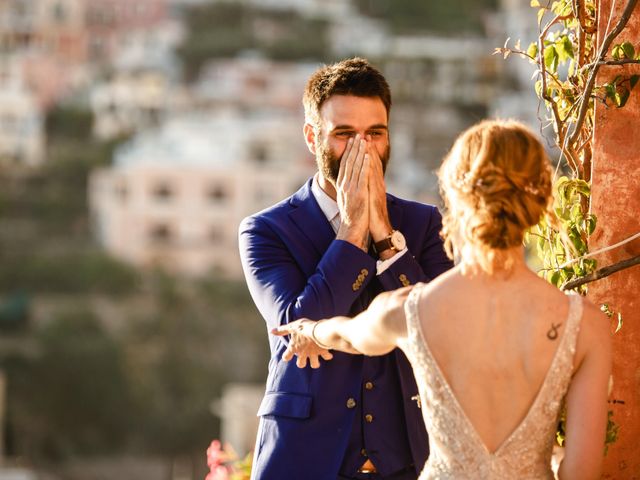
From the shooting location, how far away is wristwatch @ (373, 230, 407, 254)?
2096 millimetres

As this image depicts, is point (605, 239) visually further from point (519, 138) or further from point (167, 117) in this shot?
point (167, 117)

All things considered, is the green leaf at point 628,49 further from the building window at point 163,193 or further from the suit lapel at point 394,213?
the building window at point 163,193

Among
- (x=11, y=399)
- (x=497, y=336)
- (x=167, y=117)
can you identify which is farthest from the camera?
(x=167, y=117)

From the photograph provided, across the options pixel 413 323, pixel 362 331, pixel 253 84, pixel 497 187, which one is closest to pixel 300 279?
pixel 362 331

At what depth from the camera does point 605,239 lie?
79.7 inches

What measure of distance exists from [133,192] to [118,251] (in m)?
2.42

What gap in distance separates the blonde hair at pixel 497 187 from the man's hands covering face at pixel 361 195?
1.77 feet

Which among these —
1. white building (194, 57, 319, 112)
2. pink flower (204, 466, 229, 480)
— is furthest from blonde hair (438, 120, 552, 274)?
white building (194, 57, 319, 112)

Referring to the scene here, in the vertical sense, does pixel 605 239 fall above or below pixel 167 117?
above

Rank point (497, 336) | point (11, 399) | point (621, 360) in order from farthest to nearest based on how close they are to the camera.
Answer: point (11, 399) → point (621, 360) → point (497, 336)

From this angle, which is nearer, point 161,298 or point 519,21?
point 161,298

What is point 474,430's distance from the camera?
5.01 feet

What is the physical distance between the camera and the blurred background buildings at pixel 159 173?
4034 cm

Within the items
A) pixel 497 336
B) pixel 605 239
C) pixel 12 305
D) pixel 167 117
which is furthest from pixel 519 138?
pixel 167 117
